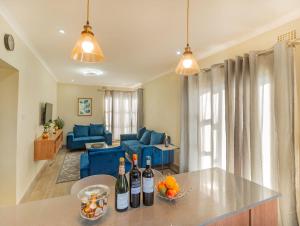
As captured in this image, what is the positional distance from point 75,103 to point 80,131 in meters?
1.27

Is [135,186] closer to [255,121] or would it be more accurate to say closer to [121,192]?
[121,192]

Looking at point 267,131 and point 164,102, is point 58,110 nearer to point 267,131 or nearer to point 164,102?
point 164,102

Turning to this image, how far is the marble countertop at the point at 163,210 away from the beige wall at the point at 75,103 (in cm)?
626

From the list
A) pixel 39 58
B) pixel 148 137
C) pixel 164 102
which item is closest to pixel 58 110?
pixel 39 58

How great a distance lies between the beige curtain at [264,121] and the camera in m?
1.98

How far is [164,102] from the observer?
16.6ft

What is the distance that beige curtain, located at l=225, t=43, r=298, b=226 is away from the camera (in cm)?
198

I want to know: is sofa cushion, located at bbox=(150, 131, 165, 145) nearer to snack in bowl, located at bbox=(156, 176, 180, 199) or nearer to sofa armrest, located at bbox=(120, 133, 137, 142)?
sofa armrest, located at bbox=(120, 133, 137, 142)

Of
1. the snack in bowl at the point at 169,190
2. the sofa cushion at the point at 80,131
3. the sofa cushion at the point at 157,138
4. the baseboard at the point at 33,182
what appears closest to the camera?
the snack in bowl at the point at 169,190

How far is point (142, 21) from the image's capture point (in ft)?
7.29

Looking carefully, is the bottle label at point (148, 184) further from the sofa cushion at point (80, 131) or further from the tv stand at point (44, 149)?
the sofa cushion at point (80, 131)

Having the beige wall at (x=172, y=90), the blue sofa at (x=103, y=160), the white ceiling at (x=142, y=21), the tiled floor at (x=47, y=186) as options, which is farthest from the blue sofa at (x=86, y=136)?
the white ceiling at (x=142, y=21)

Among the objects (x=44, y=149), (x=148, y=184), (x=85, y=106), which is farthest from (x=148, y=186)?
(x=85, y=106)

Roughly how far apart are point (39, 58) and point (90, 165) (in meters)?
2.67
